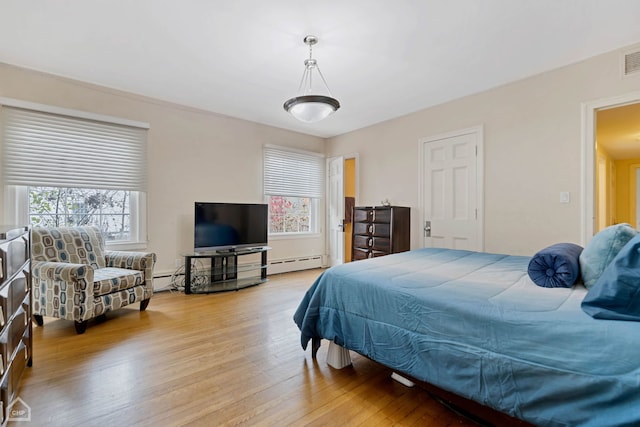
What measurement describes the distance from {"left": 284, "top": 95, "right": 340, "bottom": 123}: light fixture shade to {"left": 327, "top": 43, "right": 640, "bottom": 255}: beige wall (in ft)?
7.08

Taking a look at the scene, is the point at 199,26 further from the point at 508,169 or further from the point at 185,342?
the point at 508,169

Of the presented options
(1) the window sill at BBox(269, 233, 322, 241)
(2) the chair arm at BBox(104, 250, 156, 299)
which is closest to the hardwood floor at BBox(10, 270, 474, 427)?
(2) the chair arm at BBox(104, 250, 156, 299)

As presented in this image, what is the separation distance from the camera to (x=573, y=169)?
296 cm

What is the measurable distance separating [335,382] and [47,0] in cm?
336

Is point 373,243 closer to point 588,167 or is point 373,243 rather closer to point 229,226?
point 229,226

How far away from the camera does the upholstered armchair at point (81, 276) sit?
8.43ft

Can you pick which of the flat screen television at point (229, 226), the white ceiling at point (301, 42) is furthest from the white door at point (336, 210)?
the white ceiling at point (301, 42)

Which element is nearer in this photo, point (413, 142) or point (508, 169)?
point (508, 169)

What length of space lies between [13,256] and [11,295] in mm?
210

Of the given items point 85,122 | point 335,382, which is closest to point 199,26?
point 85,122

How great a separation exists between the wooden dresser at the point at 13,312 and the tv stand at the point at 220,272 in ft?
6.55

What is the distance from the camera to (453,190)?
3.91m

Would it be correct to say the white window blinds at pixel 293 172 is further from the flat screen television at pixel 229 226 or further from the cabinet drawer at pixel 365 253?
the cabinet drawer at pixel 365 253

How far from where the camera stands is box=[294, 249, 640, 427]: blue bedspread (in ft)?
3.43
